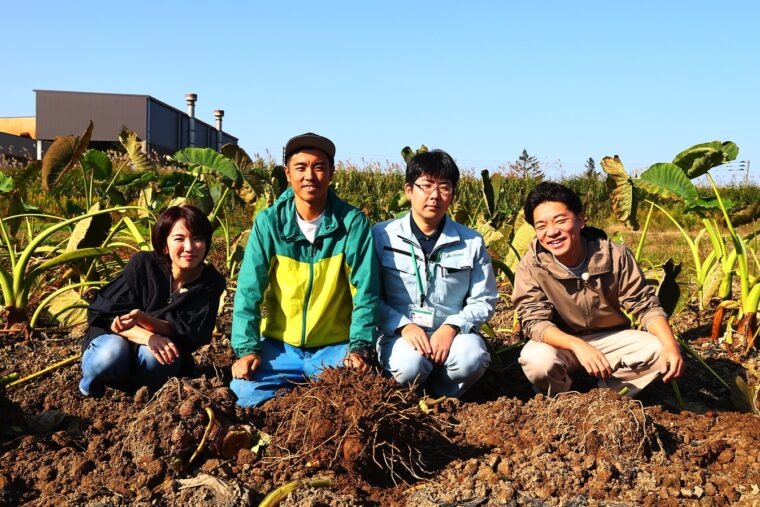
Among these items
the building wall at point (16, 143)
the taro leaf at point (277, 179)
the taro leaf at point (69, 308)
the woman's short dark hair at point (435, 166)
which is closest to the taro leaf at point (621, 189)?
the woman's short dark hair at point (435, 166)

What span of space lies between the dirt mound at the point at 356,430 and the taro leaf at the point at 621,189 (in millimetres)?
2305

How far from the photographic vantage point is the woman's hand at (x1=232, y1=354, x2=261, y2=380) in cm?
263

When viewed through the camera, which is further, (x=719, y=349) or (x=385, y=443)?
(x=719, y=349)

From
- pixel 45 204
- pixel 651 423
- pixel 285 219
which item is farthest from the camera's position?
pixel 45 204

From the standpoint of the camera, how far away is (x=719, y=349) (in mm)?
3703

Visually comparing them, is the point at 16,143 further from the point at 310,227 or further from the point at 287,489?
the point at 287,489

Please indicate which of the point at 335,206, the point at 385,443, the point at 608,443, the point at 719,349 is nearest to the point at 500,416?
the point at 608,443

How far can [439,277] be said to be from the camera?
296 centimetres

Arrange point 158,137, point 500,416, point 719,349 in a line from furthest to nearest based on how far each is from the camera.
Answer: point 158,137, point 719,349, point 500,416

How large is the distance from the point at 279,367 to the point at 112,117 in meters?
23.2

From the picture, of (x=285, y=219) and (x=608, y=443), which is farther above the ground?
(x=285, y=219)

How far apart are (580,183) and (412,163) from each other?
14299 millimetres

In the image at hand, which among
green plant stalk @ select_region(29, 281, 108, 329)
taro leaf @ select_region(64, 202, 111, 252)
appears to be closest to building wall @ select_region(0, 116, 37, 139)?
taro leaf @ select_region(64, 202, 111, 252)

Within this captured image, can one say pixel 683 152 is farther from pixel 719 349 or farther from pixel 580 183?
pixel 580 183
